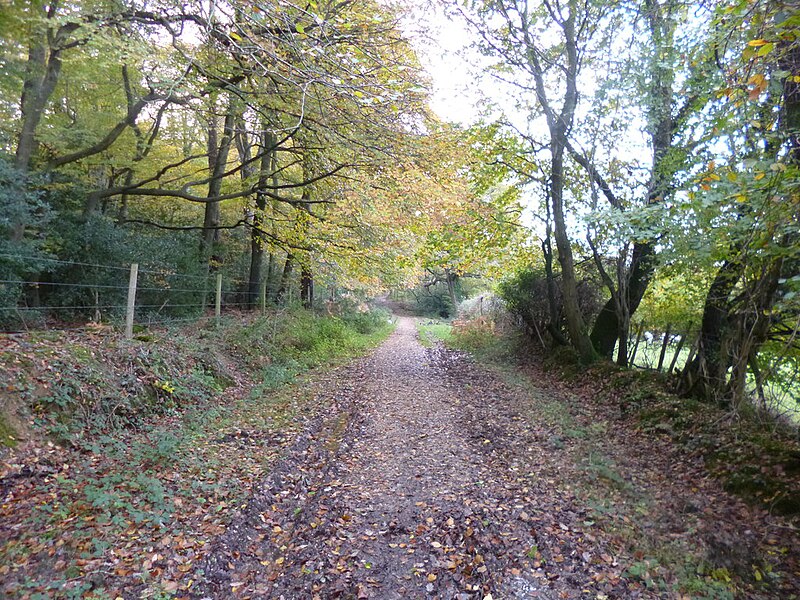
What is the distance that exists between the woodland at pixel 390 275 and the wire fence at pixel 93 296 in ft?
0.28

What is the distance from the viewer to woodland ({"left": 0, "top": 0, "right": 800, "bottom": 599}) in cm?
388

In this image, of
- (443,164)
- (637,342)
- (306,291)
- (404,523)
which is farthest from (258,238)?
(404,523)

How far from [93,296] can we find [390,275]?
894 centimetres

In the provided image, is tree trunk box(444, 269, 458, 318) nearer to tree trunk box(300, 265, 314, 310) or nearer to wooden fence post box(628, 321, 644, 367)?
tree trunk box(300, 265, 314, 310)

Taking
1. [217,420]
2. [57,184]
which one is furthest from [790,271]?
[57,184]

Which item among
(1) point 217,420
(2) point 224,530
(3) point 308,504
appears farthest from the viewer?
(1) point 217,420

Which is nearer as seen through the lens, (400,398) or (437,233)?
(400,398)

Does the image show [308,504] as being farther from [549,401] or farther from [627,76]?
[627,76]

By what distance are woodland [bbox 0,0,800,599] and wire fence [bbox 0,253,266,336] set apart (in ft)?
0.28

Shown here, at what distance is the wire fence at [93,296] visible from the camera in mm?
8289

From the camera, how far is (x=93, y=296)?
34.7ft

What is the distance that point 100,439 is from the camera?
5.32 m

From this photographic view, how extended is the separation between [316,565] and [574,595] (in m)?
2.08

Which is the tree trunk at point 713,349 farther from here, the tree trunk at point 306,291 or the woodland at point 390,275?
the tree trunk at point 306,291
